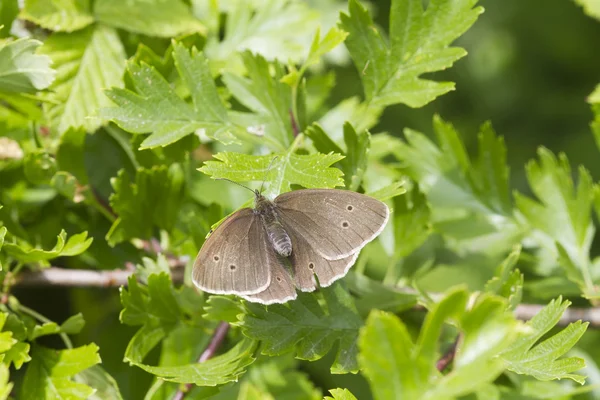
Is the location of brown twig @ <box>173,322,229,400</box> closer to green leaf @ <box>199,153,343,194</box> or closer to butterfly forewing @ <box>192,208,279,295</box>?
butterfly forewing @ <box>192,208,279,295</box>

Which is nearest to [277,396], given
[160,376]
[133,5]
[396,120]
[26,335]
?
[160,376]

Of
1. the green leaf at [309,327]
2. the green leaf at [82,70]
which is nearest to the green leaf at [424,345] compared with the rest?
the green leaf at [309,327]

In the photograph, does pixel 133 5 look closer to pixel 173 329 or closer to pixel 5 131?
pixel 5 131

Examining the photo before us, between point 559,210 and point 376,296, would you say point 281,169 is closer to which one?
point 376,296

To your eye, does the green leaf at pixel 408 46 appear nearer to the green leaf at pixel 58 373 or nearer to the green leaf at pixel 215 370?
the green leaf at pixel 215 370

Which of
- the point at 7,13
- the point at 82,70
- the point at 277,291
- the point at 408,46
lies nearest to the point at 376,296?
the point at 277,291

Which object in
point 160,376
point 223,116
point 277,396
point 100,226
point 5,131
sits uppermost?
point 223,116

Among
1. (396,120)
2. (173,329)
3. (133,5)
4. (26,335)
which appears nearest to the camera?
(26,335)
